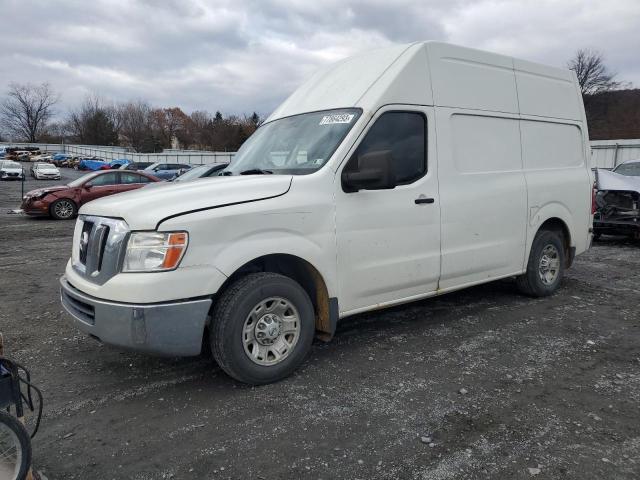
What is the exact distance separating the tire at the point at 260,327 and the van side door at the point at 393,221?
1.42 ft

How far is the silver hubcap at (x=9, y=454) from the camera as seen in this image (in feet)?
7.99

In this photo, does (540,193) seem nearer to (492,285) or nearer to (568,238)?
(568,238)

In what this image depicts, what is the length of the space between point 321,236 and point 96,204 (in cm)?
172

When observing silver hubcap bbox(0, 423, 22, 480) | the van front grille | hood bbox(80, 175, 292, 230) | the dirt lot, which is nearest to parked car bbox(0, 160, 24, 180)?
the dirt lot

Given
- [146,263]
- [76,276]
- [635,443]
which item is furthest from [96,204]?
[635,443]

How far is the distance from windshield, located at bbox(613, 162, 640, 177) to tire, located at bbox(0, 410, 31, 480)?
39.5ft

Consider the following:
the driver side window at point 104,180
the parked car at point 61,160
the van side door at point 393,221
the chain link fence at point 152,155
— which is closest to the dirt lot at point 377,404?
the van side door at point 393,221

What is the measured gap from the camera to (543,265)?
19.9 feet

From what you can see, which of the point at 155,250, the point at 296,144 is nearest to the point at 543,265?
the point at 296,144

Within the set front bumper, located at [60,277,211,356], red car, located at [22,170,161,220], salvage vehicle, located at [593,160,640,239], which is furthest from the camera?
red car, located at [22,170,161,220]

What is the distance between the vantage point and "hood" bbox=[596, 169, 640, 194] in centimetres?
991

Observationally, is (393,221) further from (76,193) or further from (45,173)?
(45,173)

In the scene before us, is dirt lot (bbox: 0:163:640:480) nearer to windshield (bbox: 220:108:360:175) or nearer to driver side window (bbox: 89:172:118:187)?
windshield (bbox: 220:108:360:175)

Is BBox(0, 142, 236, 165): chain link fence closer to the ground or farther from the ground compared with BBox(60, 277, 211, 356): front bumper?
farther from the ground
